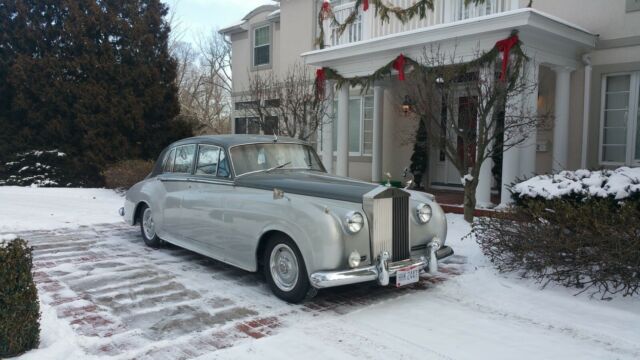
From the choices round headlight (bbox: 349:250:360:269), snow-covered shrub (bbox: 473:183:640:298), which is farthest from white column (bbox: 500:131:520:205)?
round headlight (bbox: 349:250:360:269)

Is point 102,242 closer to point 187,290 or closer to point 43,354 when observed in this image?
point 187,290

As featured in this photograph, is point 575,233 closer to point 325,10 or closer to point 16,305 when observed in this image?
point 16,305

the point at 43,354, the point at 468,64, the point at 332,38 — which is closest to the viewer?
the point at 43,354

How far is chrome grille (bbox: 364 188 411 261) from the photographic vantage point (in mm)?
4793

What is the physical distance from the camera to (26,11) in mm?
15508

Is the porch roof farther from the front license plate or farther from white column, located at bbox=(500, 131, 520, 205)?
the front license plate

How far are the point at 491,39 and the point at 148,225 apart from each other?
6731 millimetres

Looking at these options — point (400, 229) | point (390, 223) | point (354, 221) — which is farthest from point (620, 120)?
point (354, 221)

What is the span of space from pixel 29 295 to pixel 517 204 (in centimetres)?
557

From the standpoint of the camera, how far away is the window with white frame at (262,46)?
1798cm

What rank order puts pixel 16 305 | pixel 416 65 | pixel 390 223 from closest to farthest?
pixel 16 305 < pixel 390 223 < pixel 416 65

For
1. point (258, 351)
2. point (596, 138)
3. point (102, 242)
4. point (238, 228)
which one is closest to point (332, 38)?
point (596, 138)

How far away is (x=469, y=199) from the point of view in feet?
28.1

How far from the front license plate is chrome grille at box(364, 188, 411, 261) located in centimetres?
17
